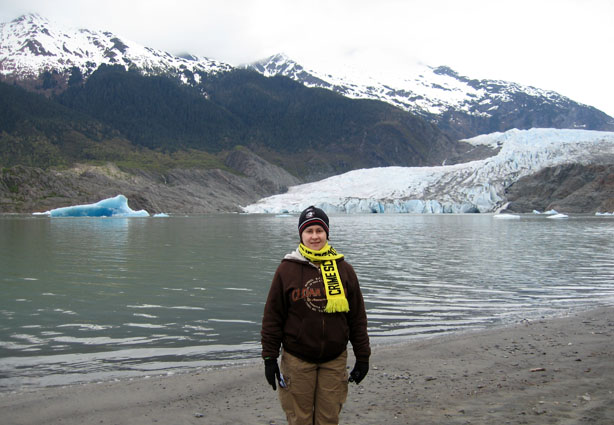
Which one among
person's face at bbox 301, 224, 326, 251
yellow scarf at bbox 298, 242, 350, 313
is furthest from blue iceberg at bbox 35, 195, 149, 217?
yellow scarf at bbox 298, 242, 350, 313

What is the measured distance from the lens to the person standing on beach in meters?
4.06

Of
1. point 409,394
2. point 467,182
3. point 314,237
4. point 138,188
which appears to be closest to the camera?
point 314,237

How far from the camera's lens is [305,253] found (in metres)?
4.12

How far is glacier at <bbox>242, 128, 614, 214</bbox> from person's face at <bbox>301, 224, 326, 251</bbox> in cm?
9380

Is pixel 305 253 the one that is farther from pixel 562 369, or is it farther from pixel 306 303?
pixel 562 369

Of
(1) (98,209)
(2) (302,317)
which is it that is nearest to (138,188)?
(1) (98,209)

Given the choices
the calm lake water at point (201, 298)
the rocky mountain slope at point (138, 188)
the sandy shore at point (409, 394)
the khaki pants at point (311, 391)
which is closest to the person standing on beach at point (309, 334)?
the khaki pants at point (311, 391)

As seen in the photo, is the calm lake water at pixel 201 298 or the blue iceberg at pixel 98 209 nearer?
the calm lake water at pixel 201 298

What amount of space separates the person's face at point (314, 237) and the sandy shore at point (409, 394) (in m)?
2.04

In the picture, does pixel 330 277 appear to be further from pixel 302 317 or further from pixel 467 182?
pixel 467 182

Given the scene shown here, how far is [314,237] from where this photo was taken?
4.20 metres

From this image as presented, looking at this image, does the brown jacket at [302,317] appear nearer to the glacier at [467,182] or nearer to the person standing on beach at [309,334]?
the person standing on beach at [309,334]

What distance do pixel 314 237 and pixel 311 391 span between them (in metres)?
1.24

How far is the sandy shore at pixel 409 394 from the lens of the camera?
A: 5.18m
